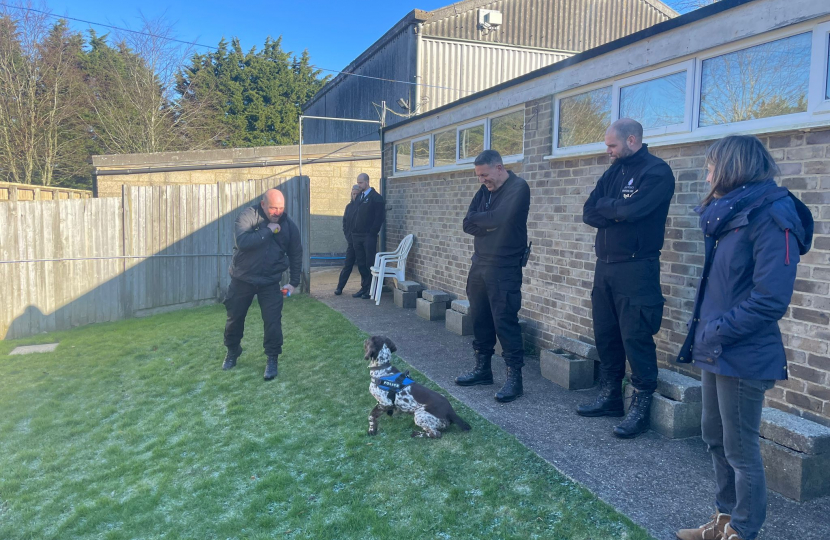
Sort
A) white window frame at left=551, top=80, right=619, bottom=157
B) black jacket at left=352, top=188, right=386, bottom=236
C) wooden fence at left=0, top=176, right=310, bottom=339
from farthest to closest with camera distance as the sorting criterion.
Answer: black jacket at left=352, top=188, right=386, bottom=236, wooden fence at left=0, top=176, right=310, bottom=339, white window frame at left=551, top=80, right=619, bottom=157

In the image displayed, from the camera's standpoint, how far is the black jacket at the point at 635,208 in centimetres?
379

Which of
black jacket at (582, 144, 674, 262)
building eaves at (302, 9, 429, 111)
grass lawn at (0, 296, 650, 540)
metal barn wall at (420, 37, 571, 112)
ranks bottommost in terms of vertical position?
grass lawn at (0, 296, 650, 540)

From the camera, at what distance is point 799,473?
304cm

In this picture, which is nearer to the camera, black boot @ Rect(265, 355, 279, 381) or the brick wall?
the brick wall

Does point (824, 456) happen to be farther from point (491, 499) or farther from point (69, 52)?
point (69, 52)

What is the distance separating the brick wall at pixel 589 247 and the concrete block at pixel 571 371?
55 cm

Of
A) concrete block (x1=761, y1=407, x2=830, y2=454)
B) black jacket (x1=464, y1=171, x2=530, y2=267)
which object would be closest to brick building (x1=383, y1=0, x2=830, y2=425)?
concrete block (x1=761, y1=407, x2=830, y2=454)

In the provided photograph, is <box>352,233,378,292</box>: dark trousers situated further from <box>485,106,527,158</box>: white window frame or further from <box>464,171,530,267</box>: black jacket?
<box>464,171,530,267</box>: black jacket

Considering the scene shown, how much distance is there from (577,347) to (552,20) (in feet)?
49.9

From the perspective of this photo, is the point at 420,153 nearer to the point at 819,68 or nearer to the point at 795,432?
the point at 819,68

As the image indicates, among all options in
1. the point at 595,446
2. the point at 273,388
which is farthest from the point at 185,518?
the point at 595,446

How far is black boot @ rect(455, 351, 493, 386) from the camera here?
5086 millimetres

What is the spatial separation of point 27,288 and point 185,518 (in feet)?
23.5

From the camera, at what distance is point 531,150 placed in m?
6.36
